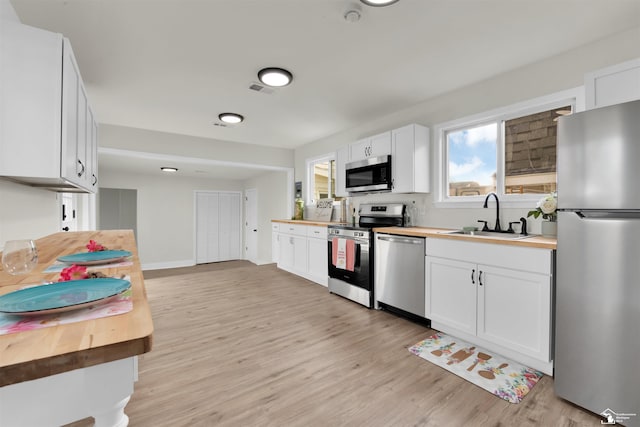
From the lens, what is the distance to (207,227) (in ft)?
24.4

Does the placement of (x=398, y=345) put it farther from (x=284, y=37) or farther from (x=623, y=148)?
(x=284, y=37)

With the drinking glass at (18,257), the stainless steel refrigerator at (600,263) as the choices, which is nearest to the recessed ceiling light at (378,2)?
the stainless steel refrigerator at (600,263)

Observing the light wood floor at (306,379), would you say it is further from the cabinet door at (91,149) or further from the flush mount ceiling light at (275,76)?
the flush mount ceiling light at (275,76)

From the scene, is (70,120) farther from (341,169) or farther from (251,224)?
(251,224)

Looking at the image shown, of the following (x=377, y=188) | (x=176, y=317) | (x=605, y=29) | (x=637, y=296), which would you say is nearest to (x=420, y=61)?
(x=605, y=29)

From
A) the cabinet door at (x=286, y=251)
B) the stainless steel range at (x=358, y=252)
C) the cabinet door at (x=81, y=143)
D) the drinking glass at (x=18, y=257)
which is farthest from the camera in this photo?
the cabinet door at (x=286, y=251)

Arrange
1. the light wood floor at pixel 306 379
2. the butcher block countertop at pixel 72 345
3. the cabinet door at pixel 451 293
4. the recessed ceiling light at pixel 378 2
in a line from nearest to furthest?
the butcher block countertop at pixel 72 345, the light wood floor at pixel 306 379, the recessed ceiling light at pixel 378 2, the cabinet door at pixel 451 293

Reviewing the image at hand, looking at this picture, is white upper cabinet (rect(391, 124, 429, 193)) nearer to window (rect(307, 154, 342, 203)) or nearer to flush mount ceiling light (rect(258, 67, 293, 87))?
flush mount ceiling light (rect(258, 67, 293, 87))

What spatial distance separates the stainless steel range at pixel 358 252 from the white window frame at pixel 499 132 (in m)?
0.56

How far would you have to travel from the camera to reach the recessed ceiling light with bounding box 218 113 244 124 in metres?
3.87

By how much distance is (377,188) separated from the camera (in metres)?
3.76

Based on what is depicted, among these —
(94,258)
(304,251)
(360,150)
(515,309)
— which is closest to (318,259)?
(304,251)

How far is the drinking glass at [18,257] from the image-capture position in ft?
3.28

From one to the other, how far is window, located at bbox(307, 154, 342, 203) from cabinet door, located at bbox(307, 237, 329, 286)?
103cm
